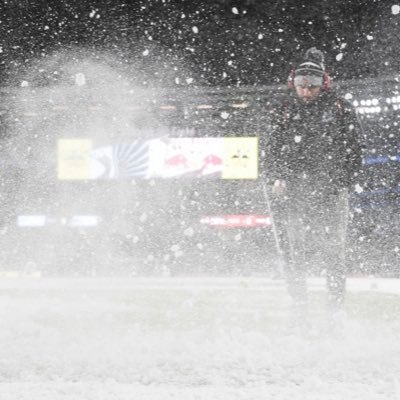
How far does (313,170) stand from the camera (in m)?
3.76

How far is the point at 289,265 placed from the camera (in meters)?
3.84

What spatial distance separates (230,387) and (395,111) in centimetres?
1844

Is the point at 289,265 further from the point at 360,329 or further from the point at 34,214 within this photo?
the point at 34,214

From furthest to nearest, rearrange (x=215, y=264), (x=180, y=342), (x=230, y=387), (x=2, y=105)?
(x=2, y=105) < (x=215, y=264) < (x=180, y=342) < (x=230, y=387)

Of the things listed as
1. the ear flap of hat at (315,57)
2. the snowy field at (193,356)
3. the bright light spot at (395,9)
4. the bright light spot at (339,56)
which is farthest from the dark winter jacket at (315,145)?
the bright light spot at (339,56)

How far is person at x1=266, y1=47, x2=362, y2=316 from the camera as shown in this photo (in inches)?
148

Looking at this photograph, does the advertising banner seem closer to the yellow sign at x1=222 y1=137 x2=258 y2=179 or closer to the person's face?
the yellow sign at x1=222 y1=137 x2=258 y2=179

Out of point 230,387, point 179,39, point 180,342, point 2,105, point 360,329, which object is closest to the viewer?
point 230,387

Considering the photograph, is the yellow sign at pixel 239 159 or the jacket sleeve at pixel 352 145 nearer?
the jacket sleeve at pixel 352 145

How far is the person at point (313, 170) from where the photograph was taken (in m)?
3.75

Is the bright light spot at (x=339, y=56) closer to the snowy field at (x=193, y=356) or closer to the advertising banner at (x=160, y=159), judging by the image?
the advertising banner at (x=160, y=159)

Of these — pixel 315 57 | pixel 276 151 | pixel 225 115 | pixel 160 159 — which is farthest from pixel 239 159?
pixel 276 151

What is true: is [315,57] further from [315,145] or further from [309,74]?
[315,145]

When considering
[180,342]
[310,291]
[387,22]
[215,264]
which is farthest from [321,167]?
[387,22]
